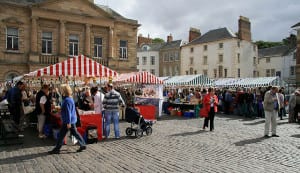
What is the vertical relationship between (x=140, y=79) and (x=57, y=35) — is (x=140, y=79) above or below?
below

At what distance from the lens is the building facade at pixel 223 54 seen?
44.3 meters

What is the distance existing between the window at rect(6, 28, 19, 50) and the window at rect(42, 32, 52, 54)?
2146mm

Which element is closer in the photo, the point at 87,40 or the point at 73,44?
the point at 73,44

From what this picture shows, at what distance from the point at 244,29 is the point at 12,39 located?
33.6 metres

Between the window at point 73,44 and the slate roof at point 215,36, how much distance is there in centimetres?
2594

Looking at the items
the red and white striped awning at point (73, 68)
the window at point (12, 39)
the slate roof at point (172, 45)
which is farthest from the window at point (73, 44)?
the slate roof at point (172, 45)

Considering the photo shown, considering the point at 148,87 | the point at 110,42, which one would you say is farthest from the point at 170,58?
the point at 148,87

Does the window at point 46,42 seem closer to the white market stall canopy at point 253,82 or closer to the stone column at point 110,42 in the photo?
the stone column at point 110,42

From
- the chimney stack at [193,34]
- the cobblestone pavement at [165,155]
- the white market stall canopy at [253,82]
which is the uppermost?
the chimney stack at [193,34]

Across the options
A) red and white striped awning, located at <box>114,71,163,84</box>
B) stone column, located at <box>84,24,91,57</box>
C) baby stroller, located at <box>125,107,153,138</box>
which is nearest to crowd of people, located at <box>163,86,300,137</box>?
baby stroller, located at <box>125,107,153,138</box>

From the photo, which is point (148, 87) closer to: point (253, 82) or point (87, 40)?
point (253, 82)

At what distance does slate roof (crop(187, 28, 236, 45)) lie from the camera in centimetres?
4517

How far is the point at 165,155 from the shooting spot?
7.27 meters

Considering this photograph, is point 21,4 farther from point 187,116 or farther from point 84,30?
point 187,116
